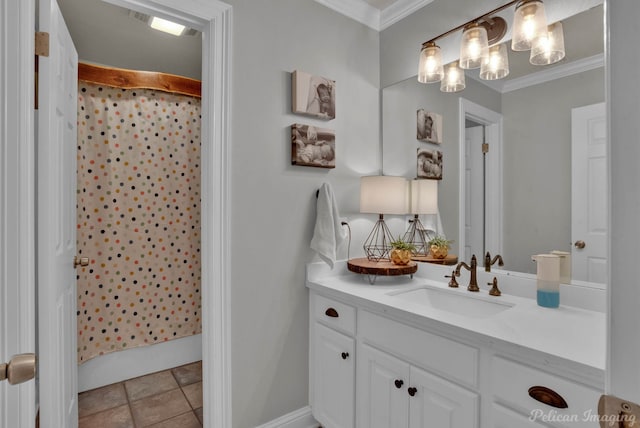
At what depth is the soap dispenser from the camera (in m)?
1.39

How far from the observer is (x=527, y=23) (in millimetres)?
1515

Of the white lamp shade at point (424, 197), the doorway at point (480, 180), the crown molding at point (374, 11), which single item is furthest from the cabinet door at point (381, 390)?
the crown molding at point (374, 11)

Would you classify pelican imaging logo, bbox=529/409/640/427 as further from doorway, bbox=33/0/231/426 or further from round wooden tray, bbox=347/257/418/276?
doorway, bbox=33/0/231/426

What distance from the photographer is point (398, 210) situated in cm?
209

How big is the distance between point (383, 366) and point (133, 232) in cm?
197

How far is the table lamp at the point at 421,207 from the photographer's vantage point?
6.83 ft

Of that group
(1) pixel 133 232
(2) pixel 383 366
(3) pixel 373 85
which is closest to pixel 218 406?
(2) pixel 383 366

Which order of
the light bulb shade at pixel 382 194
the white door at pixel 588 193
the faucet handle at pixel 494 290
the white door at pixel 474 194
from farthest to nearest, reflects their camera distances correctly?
the light bulb shade at pixel 382 194, the white door at pixel 474 194, the faucet handle at pixel 494 290, the white door at pixel 588 193

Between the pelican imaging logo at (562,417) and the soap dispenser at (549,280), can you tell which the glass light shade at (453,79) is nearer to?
the soap dispenser at (549,280)

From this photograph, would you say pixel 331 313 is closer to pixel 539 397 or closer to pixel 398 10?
pixel 539 397

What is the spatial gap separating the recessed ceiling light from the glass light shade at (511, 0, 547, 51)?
7.12 ft

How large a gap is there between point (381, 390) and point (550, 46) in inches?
65.0

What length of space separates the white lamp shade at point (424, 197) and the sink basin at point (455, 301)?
521mm

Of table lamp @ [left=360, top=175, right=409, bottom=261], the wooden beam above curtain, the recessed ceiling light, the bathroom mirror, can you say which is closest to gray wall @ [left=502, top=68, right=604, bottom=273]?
the bathroom mirror
